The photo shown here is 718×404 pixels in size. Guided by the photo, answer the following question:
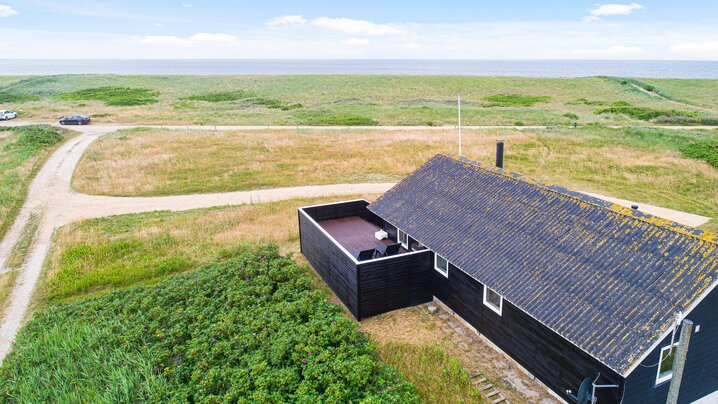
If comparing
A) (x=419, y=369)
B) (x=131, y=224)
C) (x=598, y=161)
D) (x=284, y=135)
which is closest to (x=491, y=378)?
(x=419, y=369)

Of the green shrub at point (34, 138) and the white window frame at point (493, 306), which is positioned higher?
the green shrub at point (34, 138)

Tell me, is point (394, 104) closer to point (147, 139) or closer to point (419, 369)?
point (147, 139)

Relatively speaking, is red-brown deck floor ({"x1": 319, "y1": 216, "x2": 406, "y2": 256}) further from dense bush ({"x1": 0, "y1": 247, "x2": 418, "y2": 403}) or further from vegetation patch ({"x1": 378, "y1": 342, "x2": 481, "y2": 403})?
vegetation patch ({"x1": 378, "y1": 342, "x2": 481, "y2": 403})

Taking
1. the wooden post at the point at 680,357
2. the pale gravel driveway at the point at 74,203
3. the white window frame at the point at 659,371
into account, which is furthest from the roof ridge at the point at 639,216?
the pale gravel driveway at the point at 74,203

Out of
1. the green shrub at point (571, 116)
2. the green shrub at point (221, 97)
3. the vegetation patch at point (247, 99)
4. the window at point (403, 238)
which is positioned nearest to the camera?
the window at point (403, 238)

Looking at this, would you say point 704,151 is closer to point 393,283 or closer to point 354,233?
point 354,233

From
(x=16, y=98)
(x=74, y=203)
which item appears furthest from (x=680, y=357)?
(x=16, y=98)

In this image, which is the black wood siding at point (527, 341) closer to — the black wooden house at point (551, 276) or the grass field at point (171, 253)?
the black wooden house at point (551, 276)
